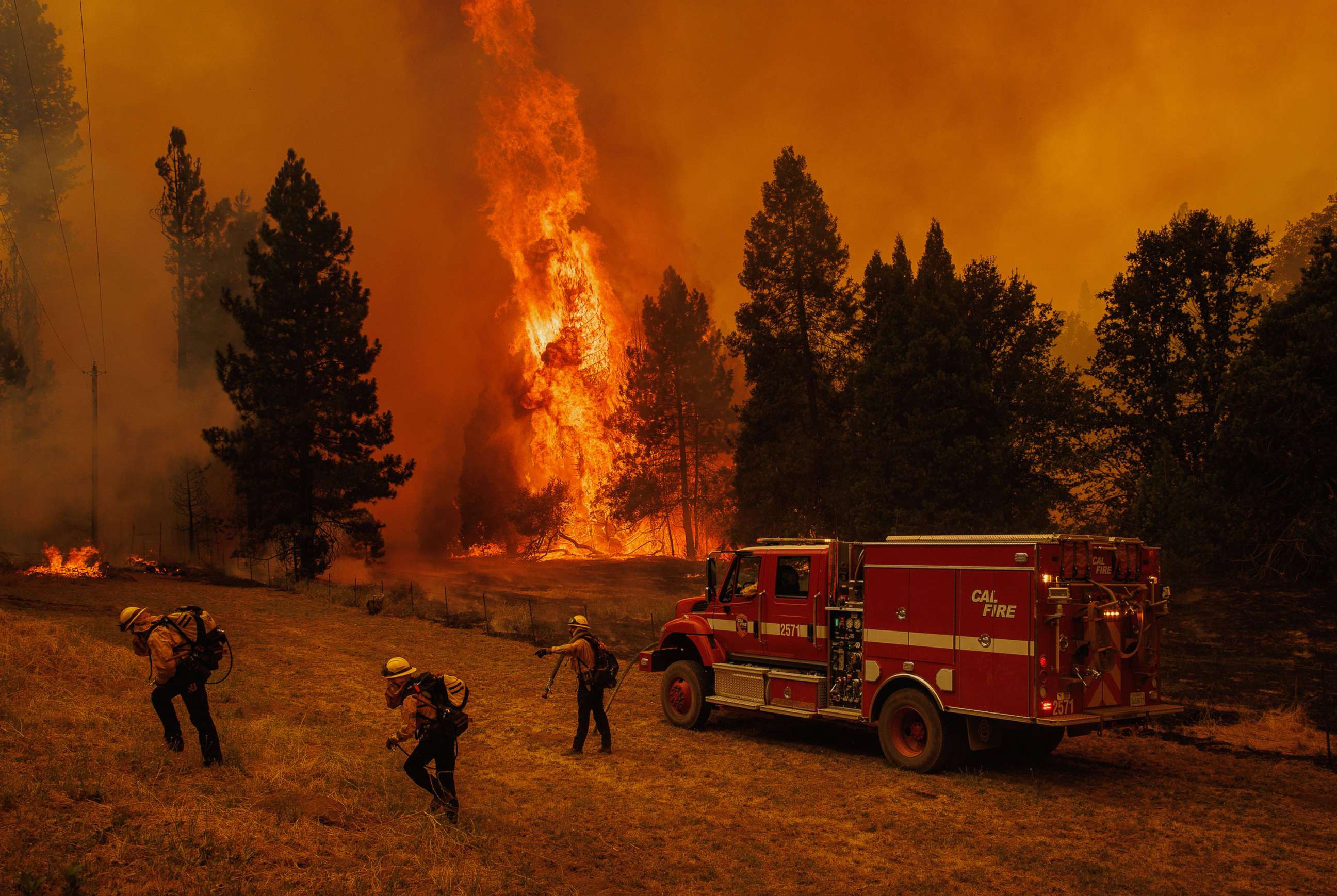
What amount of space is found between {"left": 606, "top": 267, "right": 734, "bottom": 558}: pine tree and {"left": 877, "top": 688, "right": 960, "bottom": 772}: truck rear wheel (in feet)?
142

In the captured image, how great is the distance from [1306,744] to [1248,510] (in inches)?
555

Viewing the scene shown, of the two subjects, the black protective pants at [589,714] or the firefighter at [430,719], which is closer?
the firefighter at [430,719]

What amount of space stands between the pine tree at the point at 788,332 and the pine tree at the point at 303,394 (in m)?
15.3

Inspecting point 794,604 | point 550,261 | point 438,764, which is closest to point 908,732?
point 794,604

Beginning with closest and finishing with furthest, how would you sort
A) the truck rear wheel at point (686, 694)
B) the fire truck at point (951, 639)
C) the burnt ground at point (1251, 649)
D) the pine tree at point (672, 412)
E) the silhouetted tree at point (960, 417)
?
the fire truck at point (951, 639) < the truck rear wheel at point (686, 694) < the burnt ground at point (1251, 649) < the silhouetted tree at point (960, 417) < the pine tree at point (672, 412)

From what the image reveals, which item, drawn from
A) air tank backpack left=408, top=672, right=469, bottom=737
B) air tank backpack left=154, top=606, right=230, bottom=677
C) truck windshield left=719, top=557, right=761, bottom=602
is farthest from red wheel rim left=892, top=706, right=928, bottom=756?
air tank backpack left=154, top=606, right=230, bottom=677

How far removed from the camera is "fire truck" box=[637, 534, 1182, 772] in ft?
37.1

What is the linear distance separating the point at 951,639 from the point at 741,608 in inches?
162

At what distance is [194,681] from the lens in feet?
32.7

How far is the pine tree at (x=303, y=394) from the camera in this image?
37.0 meters

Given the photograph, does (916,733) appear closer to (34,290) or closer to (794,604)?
(794,604)

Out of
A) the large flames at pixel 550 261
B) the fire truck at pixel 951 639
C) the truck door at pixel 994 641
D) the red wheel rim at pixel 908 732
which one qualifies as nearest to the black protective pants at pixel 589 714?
the fire truck at pixel 951 639

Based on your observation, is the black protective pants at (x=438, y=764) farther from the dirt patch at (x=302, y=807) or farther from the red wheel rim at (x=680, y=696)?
the red wheel rim at (x=680, y=696)

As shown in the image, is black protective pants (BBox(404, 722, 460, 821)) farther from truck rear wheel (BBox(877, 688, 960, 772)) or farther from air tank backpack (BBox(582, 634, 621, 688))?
truck rear wheel (BBox(877, 688, 960, 772))
